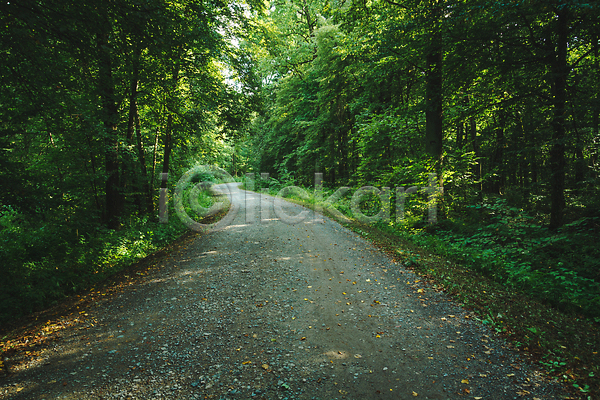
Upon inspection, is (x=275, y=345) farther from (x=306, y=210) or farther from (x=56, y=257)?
(x=306, y=210)

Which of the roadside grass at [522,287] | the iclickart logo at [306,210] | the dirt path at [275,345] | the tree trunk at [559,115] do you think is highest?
the tree trunk at [559,115]

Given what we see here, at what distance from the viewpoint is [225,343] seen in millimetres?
3941

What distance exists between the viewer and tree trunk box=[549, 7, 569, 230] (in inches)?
263

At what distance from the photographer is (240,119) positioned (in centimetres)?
1122

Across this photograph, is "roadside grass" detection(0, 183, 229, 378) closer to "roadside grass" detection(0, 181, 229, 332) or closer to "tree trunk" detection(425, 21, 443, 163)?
"roadside grass" detection(0, 181, 229, 332)

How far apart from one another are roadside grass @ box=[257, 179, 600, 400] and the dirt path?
0.31 meters

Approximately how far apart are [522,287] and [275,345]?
5.13 metres

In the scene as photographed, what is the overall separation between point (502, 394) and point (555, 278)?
12.7 feet

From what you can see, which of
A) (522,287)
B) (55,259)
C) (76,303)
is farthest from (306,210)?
(76,303)

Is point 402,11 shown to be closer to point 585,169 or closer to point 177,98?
point 585,169

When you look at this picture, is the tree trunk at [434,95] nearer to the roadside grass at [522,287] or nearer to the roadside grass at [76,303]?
the roadside grass at [522,287]

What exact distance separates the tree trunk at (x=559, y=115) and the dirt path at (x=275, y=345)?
183 inches

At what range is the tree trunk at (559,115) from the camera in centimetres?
669

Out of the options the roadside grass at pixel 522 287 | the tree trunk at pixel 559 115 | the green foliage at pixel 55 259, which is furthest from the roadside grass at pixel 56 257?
the tree trunk at pixel 559 115
